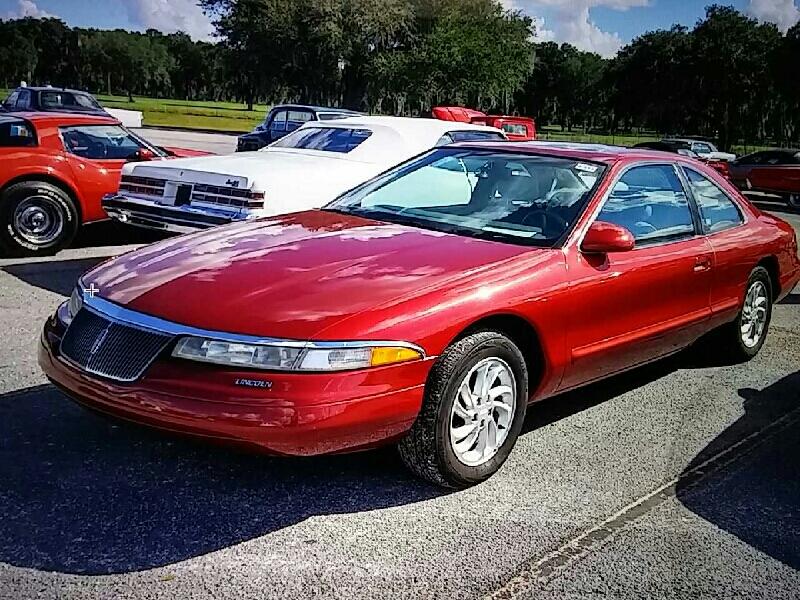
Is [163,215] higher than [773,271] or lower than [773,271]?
lower

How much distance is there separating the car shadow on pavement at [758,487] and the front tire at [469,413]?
827 millimetres

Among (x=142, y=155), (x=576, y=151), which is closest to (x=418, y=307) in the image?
(x=576, y=151)

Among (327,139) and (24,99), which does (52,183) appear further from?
(24,99)

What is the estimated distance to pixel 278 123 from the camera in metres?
21.4

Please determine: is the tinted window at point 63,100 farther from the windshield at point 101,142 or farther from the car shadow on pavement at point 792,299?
the car shadow on pavement at point 792,299

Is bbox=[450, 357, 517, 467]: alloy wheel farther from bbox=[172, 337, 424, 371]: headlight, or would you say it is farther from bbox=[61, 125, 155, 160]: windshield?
bbox=[61, 125, 155, 160]: windshield

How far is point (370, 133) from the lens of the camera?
987 cm

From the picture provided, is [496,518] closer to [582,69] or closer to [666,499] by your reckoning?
[666,499]

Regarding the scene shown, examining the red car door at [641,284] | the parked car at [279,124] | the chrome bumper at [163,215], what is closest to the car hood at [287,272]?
the red car door at [641,284]

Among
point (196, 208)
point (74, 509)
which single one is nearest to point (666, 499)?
point (74, 509)

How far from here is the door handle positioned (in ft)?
17.6

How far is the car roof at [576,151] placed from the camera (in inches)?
203

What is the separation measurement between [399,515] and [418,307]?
2.72 ft

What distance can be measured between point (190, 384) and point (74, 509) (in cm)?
70
